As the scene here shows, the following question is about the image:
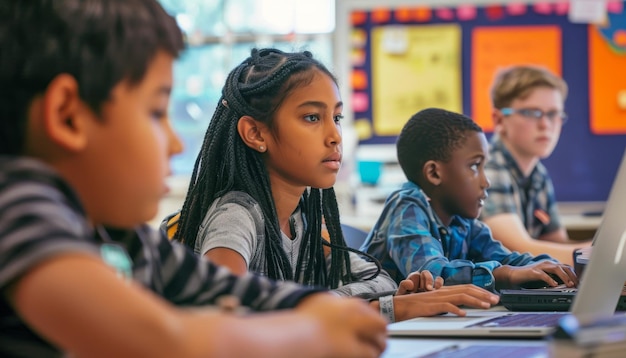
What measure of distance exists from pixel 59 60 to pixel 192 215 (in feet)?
2.93

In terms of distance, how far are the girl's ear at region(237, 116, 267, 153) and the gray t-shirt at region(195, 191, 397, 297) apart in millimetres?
114

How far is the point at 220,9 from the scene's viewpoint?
4.62m

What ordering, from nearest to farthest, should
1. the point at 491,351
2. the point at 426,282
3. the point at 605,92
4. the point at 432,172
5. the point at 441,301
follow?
1. the point at 491,351
2. the point at 441,301
3. the point at 426,282
4. the point at 432,172
5. the point at 605,92

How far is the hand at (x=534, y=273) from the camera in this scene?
1553mm

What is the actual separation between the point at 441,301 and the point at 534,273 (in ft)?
1.29

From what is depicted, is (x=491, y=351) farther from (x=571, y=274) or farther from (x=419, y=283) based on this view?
(x=571, y=274)

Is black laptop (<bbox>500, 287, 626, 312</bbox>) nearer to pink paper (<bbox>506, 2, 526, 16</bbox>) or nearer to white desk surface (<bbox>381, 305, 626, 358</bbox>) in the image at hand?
white desk surface (<bbox>381, 305, 626, 358</bbox>)

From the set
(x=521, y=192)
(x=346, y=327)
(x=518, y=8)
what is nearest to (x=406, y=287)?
(x=346, y=327)

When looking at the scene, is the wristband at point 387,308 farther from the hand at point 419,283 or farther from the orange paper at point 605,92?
the orange paper at point 605,92

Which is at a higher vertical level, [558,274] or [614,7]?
[614,7]

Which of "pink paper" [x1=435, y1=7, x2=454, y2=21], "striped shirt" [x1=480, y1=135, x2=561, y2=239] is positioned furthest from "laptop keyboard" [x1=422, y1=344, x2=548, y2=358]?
"pink paper" [x1=435, y1=7, x2=454, y2=21]

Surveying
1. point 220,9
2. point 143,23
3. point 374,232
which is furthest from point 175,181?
point 143,23

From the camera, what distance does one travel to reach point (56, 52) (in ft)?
2.11

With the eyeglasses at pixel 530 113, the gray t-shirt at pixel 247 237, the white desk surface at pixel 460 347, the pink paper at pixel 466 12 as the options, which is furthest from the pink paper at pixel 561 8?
the white desk surface at pixel 460 347
